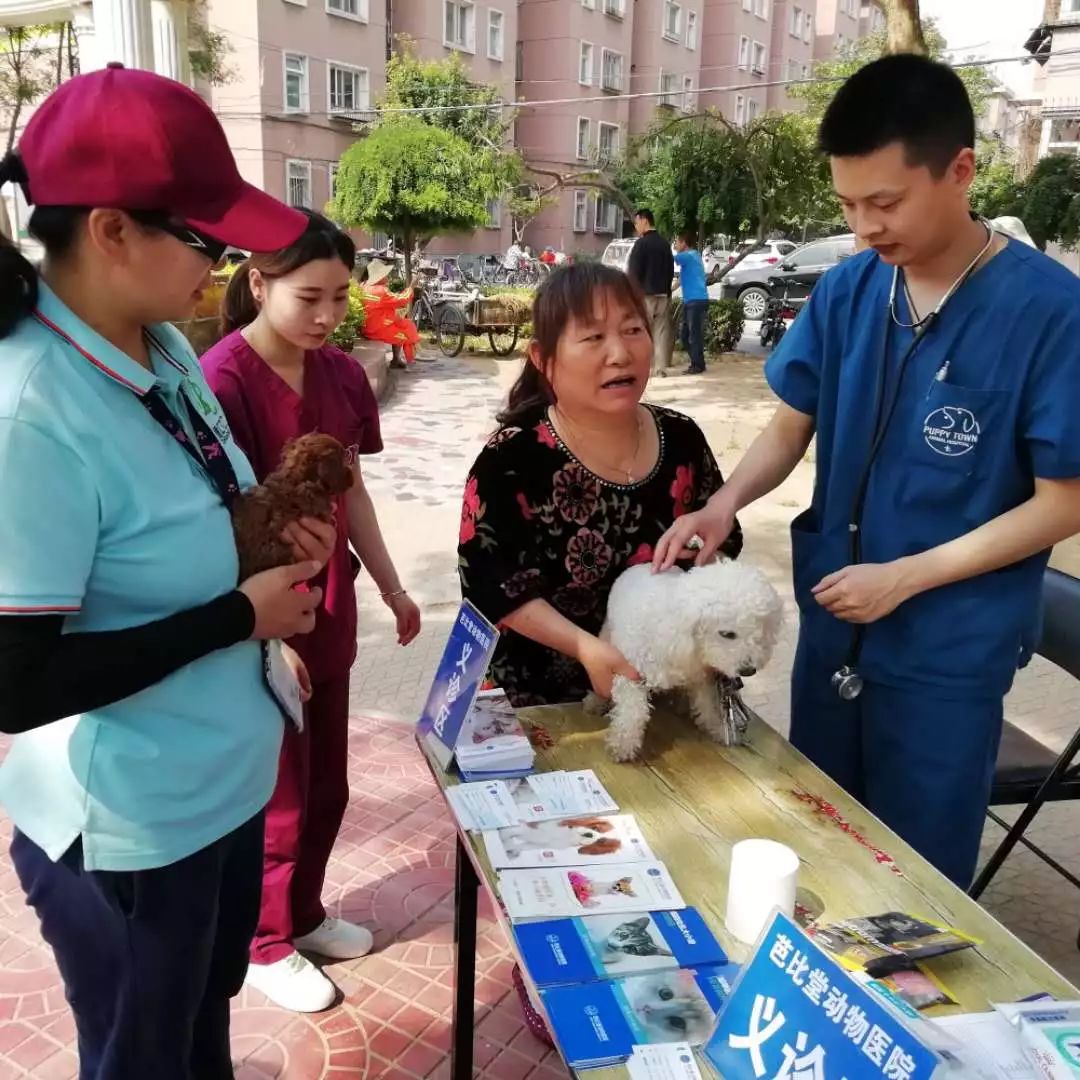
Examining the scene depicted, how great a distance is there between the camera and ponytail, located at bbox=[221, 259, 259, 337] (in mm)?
2225

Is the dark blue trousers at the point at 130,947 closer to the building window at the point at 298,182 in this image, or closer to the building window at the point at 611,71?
the building window at the point at 298,182

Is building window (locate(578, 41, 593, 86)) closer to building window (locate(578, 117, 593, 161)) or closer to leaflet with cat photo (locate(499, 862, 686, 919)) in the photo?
building window (locate(578, 117, 593, 161))

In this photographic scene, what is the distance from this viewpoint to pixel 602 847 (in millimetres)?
1586

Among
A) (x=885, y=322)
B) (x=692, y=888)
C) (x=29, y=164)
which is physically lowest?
(x=692, y=888)

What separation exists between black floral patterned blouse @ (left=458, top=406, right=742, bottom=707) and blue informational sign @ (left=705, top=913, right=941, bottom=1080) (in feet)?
3.01

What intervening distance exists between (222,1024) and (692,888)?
0.92 m

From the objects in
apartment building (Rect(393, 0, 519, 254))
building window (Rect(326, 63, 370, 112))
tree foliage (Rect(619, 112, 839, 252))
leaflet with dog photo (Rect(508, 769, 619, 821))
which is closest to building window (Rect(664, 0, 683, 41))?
apartment building (Rect(393, 0, 519, 254))

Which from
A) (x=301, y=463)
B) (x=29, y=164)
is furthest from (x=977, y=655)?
(x=29, y=164)

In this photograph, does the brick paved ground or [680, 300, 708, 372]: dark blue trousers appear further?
[680, 300, 708, 372]: dark blue trousers

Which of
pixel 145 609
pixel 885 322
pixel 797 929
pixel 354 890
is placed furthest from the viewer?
pixel 354 890

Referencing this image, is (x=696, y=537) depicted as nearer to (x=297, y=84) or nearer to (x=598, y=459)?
(x=598, y=459)

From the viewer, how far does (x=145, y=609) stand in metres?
1.25

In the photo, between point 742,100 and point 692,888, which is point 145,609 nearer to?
point 692,888

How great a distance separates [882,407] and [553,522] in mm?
691
